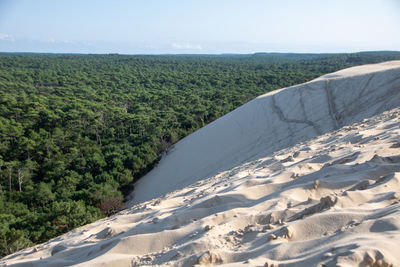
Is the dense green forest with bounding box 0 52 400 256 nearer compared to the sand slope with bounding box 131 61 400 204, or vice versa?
the dense green forest with bounding box 0 52 400 256

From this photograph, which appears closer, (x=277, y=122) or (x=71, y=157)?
(x=277, y=122)

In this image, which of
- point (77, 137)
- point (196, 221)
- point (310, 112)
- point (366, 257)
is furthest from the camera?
point (77, 137)

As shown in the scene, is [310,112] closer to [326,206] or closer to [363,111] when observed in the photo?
[363,111]

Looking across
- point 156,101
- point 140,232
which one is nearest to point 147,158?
point 140,232

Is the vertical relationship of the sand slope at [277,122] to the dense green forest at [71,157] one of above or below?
above

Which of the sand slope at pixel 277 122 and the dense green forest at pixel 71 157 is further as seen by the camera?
the sand slope at pixel 277 122

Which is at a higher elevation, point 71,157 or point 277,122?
point 277,122

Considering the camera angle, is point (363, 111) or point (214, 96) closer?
point (363, 111)

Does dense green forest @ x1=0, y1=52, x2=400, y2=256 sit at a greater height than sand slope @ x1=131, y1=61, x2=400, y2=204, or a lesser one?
lesser
